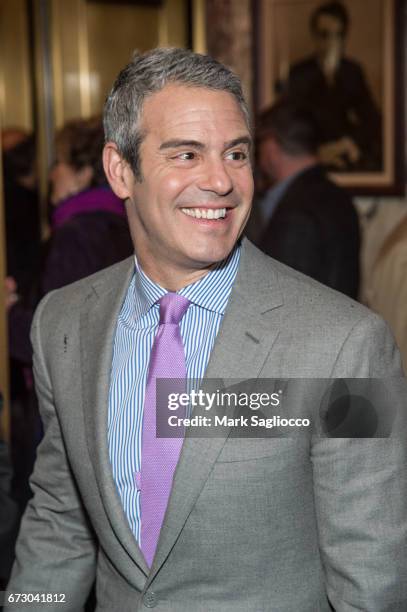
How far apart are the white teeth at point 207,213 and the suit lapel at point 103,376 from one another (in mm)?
322

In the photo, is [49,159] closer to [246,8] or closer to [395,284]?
[246,8]

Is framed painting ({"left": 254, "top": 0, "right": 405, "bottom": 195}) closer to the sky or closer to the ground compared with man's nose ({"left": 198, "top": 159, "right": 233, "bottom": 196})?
closer to the ground

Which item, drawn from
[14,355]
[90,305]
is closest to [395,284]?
[14,355]

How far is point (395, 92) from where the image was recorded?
251 inches

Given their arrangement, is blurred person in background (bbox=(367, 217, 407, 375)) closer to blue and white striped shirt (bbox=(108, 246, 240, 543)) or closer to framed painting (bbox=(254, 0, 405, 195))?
blue and white striped shirt (bbox=(108, 246, 240, 543))

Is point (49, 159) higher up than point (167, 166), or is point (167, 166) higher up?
point (167, 166)

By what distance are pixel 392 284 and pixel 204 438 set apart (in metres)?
2.52

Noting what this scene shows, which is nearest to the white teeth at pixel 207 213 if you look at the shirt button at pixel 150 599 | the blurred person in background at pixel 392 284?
the shirt button at pixel 150 599

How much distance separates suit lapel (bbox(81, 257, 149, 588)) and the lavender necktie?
Result: 0.05 meters

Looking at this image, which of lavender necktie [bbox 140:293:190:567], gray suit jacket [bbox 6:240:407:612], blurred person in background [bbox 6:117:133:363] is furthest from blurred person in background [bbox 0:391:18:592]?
blurred person in background [bbox 6:117:133:363]

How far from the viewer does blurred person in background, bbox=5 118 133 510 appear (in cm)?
363

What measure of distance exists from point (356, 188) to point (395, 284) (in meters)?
2.55

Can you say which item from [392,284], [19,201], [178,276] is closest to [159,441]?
[178,276]

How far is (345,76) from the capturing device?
655cm
